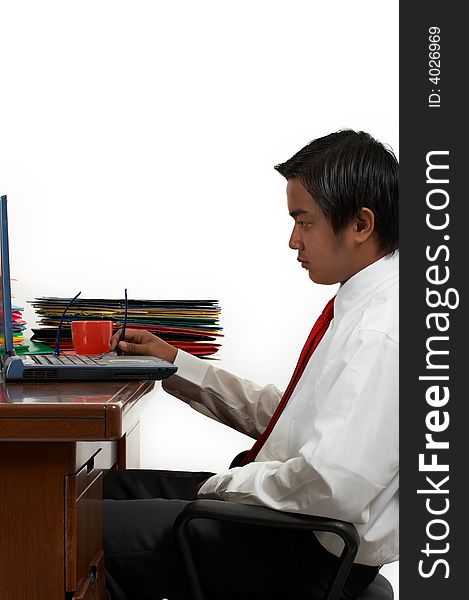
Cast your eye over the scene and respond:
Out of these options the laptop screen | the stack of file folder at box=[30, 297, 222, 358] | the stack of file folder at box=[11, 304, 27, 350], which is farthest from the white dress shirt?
the stack of file folder at box=[11, 304, 27, 350]

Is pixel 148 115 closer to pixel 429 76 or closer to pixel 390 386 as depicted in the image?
pixel 429 76

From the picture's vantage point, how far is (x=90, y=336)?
6.82 ft

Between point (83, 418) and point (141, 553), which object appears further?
point (141, 553)

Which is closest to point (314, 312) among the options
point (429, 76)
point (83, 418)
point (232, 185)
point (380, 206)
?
point (232, 185)

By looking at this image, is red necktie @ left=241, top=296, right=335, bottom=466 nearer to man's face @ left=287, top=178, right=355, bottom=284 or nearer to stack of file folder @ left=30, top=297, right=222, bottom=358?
man's face @ left=287, top=178, right=355, bottom=284

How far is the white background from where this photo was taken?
2594 mm

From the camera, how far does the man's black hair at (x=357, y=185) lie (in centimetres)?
168

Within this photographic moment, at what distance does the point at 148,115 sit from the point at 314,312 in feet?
2.40

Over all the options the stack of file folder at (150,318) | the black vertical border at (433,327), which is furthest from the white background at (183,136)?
the black vertical border at (433,327)

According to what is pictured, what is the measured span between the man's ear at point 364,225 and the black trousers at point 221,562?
534 millimetres

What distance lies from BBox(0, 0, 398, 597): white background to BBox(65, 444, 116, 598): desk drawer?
125 cm

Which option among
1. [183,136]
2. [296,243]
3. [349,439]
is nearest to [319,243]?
[296,243]

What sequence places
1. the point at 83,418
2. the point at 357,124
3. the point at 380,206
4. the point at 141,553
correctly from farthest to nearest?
the point at 357,124, the point at 380,206, the point at 141,553, the point at 83,418

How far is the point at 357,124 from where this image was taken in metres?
2.59
